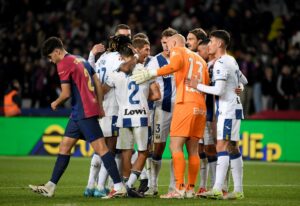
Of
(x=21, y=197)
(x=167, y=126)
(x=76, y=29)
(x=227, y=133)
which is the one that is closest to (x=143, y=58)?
(x=167, y=126)

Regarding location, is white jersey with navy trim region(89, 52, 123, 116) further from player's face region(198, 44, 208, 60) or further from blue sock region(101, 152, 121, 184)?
player's face region(198, 44, 208, 60)

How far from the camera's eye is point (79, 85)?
12.0m

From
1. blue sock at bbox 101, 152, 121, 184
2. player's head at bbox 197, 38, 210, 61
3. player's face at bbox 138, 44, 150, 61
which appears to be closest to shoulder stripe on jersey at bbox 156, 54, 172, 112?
player's face at bbox 138, 44, 150, 61

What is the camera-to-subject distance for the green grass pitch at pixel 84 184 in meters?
11.6

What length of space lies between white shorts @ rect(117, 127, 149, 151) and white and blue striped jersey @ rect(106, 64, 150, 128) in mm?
94

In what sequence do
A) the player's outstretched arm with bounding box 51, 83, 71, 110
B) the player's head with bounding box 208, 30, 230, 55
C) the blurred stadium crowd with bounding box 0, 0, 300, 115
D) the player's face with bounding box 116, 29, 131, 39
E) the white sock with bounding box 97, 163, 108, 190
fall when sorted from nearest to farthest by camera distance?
the player's outstretched arm with bounding box 51, 83, 71, 110 < the player's head with bounding box 208, 30, 230, 55 < the white sock with bounding box 97, 163, 108, 190 < the player's face with bounding box 116, 29, 131, 39 < the blurred stadium crowd with bounding box 0, 0, 300, 115

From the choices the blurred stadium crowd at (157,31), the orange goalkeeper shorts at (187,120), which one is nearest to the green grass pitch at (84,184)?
the orange goalkeeper shorts at (187,120)

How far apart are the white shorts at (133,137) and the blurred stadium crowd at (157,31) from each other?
482 inches

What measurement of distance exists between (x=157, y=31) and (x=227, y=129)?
16.0 meters

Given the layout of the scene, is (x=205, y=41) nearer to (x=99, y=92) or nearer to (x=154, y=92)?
(x=154, y=92)

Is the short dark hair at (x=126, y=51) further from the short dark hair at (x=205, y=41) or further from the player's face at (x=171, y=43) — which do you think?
the short dark hair at (x=205, y=41)

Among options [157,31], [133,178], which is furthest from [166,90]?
[157,31]

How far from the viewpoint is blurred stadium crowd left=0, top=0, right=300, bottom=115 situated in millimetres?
24859

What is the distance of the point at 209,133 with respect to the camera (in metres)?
13.2
